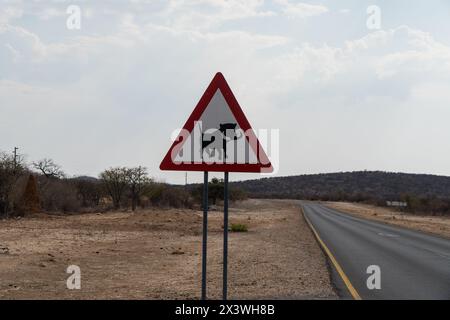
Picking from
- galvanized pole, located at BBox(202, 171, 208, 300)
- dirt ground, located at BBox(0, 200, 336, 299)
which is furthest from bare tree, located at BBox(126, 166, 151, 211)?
galvanized pole, located at BBox(202, 171, 208, 300)

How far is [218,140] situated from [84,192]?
67.0m

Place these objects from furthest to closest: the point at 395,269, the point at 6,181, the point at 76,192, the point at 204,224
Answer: the point at 76,192 → the point at 6,181 → the point at 395,269 → the point at 204,224

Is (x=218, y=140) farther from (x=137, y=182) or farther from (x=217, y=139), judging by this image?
(x=137, y=182)

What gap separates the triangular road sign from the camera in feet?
21.9

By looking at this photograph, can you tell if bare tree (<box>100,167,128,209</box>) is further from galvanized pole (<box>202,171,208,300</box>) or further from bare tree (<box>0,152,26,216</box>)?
galvanized pole (<box>202,171,208,300</box>)

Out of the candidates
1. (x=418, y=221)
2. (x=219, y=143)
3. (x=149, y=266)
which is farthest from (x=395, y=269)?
(x=418, y=221)

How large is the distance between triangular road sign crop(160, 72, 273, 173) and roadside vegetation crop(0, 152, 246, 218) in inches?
1459

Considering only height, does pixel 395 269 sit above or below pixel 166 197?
below

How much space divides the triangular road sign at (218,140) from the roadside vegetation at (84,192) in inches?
1459

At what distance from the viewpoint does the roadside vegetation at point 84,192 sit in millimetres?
43656

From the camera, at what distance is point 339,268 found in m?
14.6

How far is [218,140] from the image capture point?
6.75 meters

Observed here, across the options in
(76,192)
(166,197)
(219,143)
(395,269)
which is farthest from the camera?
(166,197)
